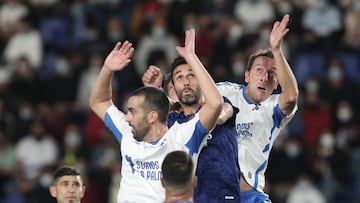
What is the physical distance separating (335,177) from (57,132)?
241 inches

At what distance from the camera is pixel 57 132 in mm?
23500

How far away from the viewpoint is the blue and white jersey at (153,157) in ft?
34.3

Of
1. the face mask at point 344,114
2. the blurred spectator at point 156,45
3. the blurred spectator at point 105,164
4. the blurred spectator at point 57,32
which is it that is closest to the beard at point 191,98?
the blurred spectator at point 105,164

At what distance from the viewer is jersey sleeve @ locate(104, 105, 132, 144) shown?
438 inches

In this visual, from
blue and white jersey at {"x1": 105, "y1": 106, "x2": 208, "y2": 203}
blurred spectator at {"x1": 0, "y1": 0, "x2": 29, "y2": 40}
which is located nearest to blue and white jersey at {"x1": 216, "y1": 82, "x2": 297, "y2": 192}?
blue and white jersey at {"x1": 105, "y1": 106, "x2": 208, "y2": 203}

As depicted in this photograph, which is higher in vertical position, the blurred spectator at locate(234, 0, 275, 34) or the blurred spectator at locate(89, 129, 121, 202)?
the blurred spectator at locate(234, 0, 275, 34)

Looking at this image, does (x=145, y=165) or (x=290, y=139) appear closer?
(x=145, y=165)

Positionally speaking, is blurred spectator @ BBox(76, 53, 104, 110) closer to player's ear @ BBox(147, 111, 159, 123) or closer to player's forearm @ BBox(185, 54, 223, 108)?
player's ear @ BBox(147, 111, 159, 123)

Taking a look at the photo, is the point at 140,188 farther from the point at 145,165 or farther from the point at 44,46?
the point at 44,46

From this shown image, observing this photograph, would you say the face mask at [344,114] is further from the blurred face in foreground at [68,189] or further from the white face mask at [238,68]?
the blurred face in foreground at [68,189]

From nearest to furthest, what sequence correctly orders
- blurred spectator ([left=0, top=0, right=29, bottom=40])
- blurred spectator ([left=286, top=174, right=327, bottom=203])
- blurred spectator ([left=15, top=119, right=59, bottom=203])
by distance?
1. blurred spectator ([left=286, top=174, right=327, bottom=203])
2. blurred spectator ([left=15, top=119, right=59, bottom=203])
3. blurred spectator ([left=0, top=0, right=29, bottom=40])

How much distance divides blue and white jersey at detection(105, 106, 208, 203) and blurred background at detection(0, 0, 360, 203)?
1023 centimetres

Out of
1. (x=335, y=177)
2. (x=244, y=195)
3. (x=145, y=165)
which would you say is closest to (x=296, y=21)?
(x=335, y=177)

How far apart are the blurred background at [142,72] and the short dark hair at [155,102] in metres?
10.5
